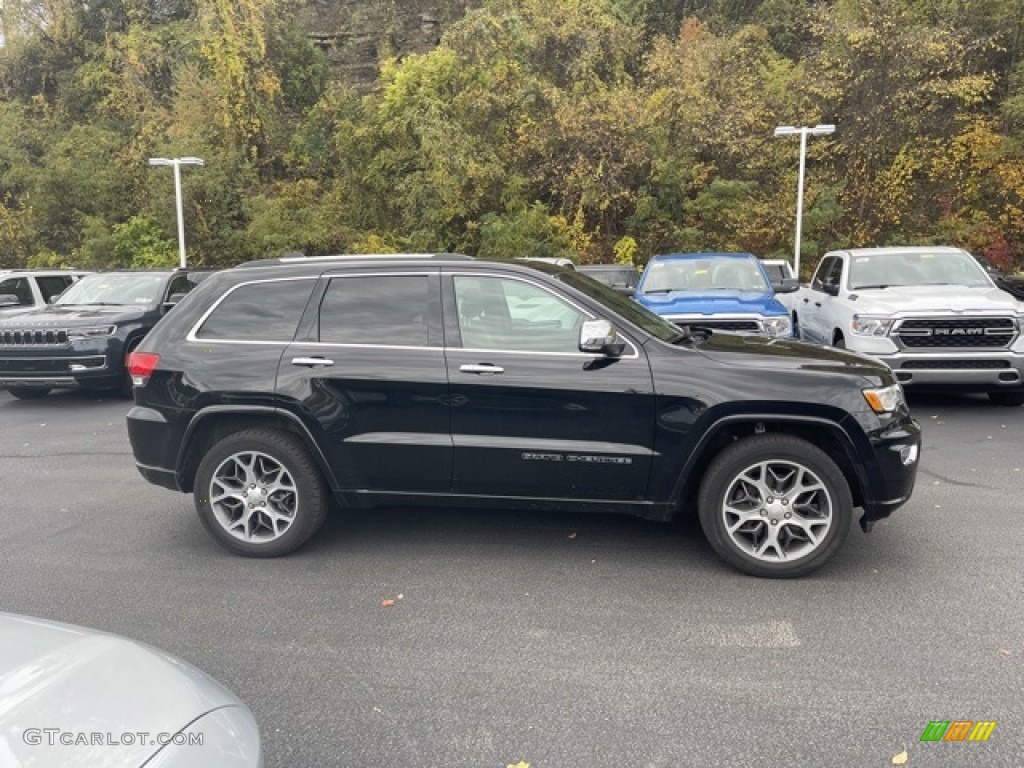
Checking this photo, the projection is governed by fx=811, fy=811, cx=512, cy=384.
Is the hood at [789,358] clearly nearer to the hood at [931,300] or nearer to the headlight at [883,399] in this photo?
the headlight at [883,399]

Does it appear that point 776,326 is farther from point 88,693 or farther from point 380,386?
point 88,693

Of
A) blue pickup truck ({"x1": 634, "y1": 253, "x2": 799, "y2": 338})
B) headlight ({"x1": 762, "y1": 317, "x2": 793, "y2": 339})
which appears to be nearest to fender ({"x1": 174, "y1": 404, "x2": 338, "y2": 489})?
blue pickup truck ({"x1": 634, "y1": 253, "x2": 799, "y2": 338})

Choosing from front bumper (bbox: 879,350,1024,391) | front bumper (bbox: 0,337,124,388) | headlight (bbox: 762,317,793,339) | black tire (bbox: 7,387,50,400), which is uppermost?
headlight (bbox: 762,317,793,339)

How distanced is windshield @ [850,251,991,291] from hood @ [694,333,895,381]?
5.36 m

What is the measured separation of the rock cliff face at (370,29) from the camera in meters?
38.3

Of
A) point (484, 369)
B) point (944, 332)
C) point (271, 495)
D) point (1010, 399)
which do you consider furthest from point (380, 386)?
point (1010, 399)

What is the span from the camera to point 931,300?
854 cm

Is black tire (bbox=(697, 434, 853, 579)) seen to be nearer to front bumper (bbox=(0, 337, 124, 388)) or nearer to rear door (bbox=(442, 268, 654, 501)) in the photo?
rear door (bbox=(442, 268, 654, 501))

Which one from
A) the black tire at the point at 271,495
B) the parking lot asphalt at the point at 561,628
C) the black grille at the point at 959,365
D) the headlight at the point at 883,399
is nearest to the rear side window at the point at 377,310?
the black tire at the point at 271,495

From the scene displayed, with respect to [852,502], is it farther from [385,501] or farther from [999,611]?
[385,501]

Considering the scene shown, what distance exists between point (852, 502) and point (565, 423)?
1.65m

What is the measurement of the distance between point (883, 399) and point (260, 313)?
12.2ft

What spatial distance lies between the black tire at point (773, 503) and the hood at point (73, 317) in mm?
8831

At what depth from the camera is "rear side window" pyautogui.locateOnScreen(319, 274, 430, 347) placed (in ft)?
16.0
